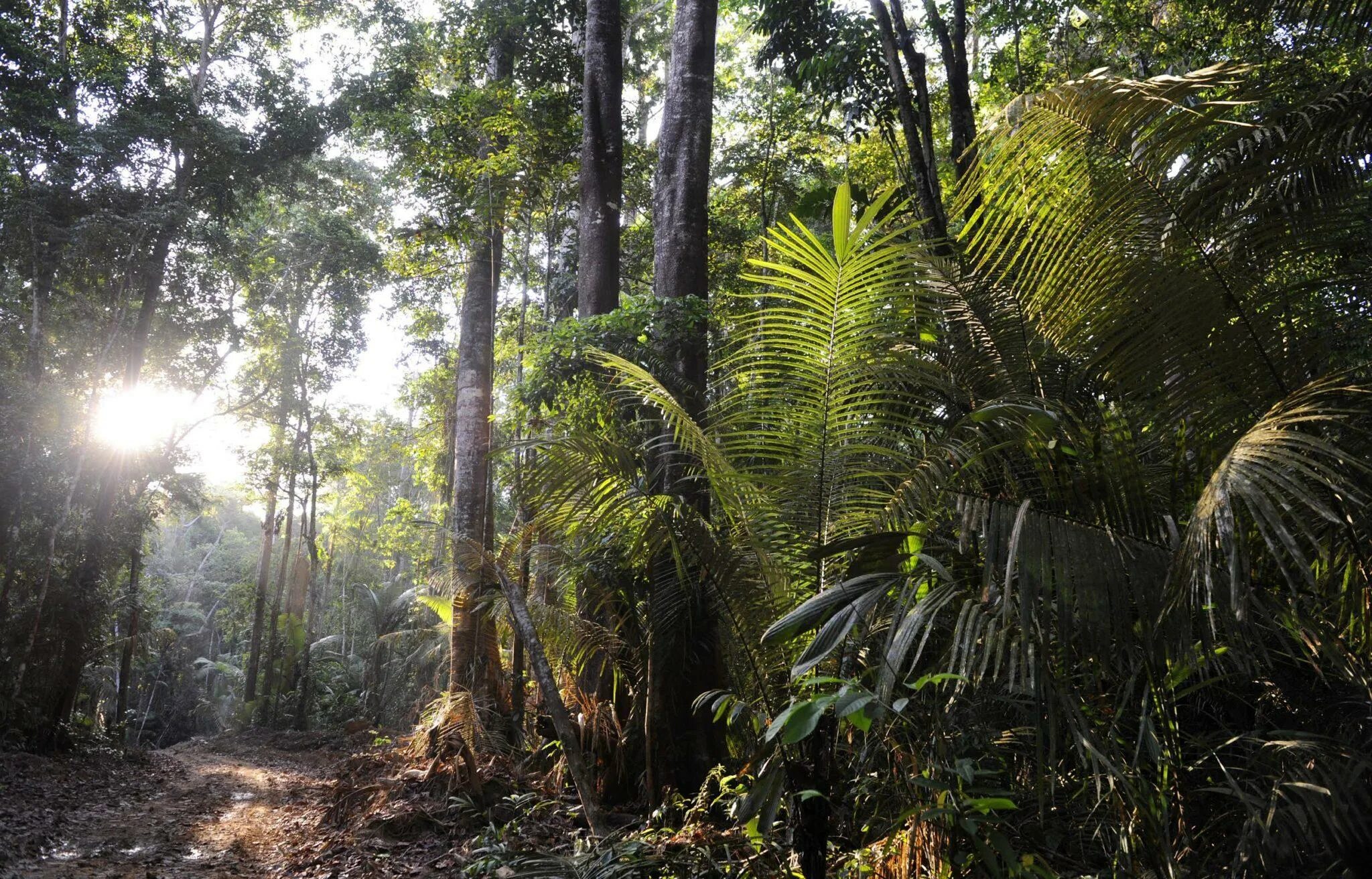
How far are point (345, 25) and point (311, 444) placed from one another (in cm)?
938

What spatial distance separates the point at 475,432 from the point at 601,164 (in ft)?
13.8

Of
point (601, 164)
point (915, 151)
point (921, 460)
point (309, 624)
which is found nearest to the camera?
point (921, 460)

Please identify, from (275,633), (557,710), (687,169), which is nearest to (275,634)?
(275,633)

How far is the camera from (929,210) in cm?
455

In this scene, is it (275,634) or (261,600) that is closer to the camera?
(275,634)

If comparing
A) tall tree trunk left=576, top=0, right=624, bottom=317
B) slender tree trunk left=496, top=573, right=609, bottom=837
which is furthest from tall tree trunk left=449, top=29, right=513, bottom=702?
tall tree trunk left=576, top=0, right=624, bottom=317

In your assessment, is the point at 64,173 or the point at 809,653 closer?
the point at 809,653

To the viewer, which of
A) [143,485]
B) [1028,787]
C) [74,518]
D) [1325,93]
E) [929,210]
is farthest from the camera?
[143,485]

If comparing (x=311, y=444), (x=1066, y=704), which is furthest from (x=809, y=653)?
(x=311, y=444)

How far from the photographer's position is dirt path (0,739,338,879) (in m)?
5.87

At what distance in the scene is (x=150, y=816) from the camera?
8.23 metres

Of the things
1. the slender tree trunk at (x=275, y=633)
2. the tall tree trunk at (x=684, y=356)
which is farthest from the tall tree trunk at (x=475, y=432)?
the slender tree trunk at (x=275, y=633)

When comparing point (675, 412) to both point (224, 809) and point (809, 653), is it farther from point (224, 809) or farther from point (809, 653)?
point (224, 809)

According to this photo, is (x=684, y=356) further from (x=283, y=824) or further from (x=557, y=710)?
(x=283, y=824)
